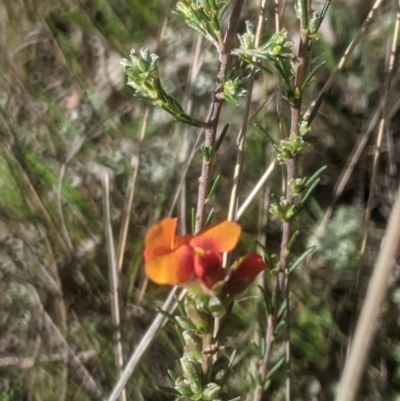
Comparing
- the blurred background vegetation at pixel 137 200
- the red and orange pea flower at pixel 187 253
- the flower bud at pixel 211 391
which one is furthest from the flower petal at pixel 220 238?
the blurred background vegetation at pixel 137 200

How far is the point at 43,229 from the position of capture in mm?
1719

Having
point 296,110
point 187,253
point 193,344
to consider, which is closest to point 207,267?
point 187,253

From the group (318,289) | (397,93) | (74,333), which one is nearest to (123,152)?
(74,333)

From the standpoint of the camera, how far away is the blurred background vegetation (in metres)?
1.63

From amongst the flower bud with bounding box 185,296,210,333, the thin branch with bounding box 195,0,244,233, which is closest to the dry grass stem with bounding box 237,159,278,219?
the thin branch with bounding box 195,0,244,233

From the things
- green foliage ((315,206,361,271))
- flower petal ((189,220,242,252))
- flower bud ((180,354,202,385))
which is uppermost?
flower petal ((189,220,242,252))

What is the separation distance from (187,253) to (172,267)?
0.03 meters

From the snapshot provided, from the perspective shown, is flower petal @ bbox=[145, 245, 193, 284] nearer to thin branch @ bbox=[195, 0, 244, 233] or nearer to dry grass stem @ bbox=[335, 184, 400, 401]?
thin branch @ bbox=[195, 0, 244, 233]

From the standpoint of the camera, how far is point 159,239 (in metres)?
0.73

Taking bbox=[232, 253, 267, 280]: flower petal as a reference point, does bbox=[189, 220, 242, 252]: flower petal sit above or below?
above

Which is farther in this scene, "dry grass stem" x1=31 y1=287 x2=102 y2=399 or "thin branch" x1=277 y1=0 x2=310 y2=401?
"dry grass stem" x1=31 y1=287 x2=102 y2=399

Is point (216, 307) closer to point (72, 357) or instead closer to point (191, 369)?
point (191, 369)

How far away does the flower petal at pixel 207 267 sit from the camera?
2.38 feet

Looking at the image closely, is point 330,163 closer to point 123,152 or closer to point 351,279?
point 351,279
